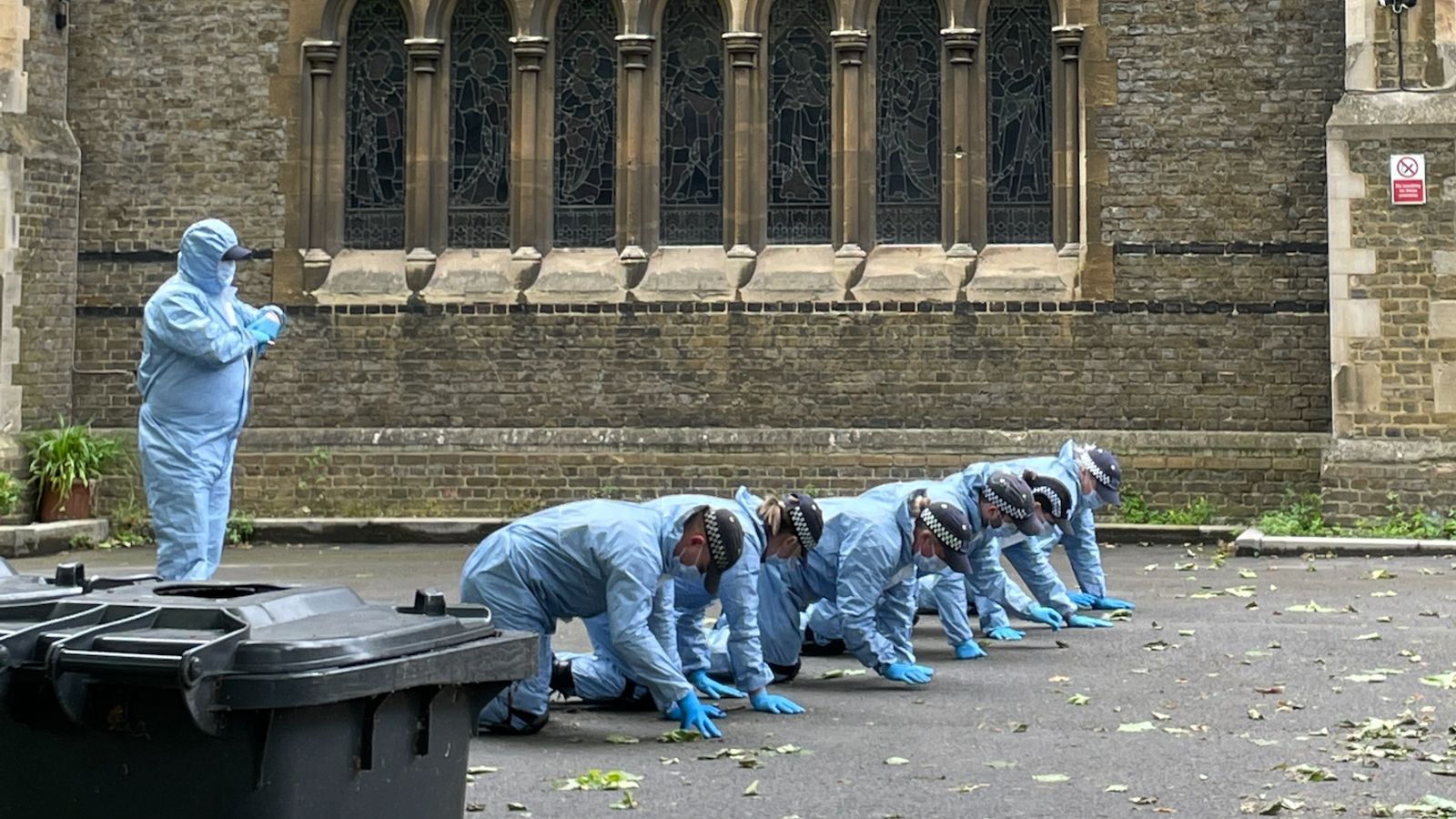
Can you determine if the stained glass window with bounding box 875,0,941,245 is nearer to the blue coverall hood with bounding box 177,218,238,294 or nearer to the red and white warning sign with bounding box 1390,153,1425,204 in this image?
the red and white warning sign with bounding box 1390,153,1425,204

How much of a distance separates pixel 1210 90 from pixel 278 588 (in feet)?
47.4

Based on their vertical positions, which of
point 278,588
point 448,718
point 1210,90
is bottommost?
point 448,718

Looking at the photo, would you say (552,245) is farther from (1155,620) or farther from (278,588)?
(278,588)

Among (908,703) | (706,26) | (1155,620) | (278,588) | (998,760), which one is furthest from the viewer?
(706,26)

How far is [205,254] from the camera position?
1032 cm

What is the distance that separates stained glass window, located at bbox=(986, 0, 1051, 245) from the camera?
18.6 meters

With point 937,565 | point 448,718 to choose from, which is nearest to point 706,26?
point 937,565

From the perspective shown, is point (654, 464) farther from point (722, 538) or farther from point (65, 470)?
point (722, 538)

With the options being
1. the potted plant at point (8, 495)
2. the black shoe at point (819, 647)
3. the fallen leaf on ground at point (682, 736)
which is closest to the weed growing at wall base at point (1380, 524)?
the black shoe at point (819, 647)

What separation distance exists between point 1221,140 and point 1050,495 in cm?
799

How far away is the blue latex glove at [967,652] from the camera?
35.1 feet

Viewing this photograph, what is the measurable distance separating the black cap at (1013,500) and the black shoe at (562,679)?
2.54 m

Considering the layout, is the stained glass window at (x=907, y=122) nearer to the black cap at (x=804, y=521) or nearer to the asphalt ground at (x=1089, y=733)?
the asphalt ground at (x=1089, y=733)

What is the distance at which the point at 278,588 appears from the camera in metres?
5.06
